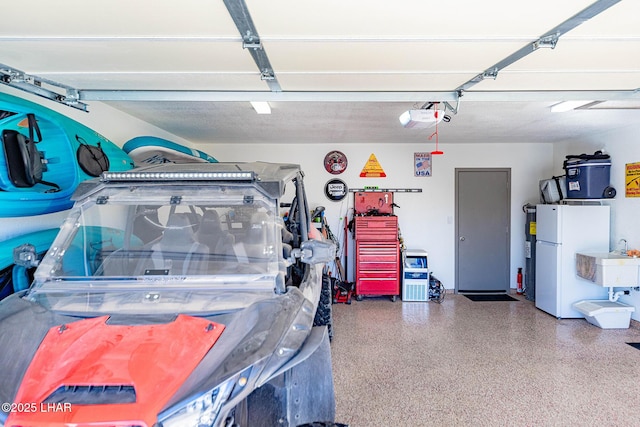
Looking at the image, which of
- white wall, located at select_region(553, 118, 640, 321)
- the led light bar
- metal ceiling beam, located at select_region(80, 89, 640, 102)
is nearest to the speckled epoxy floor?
white wall, located at select_region(553, 118, 640, 321)

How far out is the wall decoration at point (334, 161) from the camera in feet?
20.9

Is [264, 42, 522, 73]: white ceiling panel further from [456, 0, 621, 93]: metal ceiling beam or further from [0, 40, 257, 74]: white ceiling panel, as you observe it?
[0, 40, 257, 74]: white ceiling panel

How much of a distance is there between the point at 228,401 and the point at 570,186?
5.66 metres

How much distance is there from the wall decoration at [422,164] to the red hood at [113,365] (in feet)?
18.1

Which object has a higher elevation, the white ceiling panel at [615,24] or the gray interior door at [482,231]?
the white ceiling panel at [615,24]

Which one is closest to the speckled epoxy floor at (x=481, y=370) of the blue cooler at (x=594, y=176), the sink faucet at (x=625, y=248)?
the sink faucet at (x=625, y=248)

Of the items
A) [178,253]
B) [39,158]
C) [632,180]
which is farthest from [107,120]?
[632,180]

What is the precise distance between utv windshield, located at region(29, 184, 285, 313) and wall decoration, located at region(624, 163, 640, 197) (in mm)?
5001

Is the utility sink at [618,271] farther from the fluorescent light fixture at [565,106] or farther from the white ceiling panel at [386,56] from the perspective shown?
the white ceiling panel at [386,56]

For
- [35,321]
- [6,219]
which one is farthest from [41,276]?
[6,219]

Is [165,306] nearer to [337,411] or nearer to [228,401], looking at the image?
[228,401]

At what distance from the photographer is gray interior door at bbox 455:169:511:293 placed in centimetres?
638

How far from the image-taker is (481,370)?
3.37 m

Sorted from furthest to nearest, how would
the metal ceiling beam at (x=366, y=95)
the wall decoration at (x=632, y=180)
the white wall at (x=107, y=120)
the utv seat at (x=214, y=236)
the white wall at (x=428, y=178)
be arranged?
1. the white wall at (x=428, y=178)
2. the wall decoration at (x=632, y=180)
3. the white wall at (x=107, y=120)
4. the metal ceiling beam at (x=366, y=95)
5. the utv seat at (x=214, y=236)
